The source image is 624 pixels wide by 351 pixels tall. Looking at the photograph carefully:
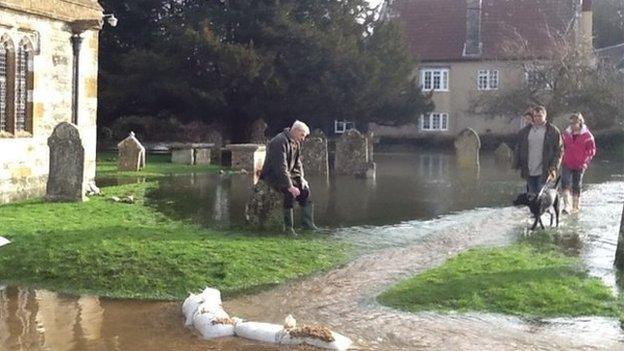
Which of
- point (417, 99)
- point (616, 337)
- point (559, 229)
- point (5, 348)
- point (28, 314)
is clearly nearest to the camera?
point (5, 348)

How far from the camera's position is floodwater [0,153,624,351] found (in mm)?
7312

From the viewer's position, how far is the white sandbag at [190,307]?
25.8 ft

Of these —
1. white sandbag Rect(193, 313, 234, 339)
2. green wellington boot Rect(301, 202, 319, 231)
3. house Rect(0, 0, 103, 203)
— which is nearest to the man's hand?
green wellington boot Rect(301, 202, 319, 231)

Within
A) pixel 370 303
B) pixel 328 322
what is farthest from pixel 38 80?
pixel 328 322

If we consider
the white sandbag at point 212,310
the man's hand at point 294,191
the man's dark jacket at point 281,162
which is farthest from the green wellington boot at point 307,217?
the white sandbag at point 212,310

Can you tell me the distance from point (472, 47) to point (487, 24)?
2245 millimetres

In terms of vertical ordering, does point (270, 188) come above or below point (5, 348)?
above

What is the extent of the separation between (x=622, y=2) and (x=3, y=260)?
212 ft

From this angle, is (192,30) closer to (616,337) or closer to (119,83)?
(119,83)

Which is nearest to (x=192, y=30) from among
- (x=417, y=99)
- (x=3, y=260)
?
(x=417, y=99)

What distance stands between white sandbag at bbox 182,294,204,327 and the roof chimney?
170 feet

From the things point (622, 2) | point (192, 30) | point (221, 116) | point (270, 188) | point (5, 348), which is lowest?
point (5, 348)

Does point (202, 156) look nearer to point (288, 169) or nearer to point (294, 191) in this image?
point (288, 169)

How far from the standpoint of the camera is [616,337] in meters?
7.44
